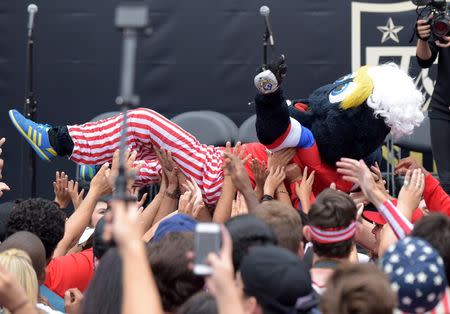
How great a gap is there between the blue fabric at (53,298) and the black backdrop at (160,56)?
12.0 feet

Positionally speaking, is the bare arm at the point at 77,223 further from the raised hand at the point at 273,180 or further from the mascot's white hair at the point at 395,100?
the mascot's white hair at the point at 395,100

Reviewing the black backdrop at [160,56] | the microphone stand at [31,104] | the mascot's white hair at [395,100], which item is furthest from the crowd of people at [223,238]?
the black backdrop at [160,56]

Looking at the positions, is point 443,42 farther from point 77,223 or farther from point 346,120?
point 77,223

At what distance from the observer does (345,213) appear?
3344 millimetres

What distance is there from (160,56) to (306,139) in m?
2.74

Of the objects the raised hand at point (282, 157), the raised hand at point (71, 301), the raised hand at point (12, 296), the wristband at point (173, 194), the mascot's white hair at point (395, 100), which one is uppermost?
the mascot's white hair at point (395, 100)

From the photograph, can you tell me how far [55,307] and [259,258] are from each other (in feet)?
4.77

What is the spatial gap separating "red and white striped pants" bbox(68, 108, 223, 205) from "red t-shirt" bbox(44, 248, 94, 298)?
0.88 metres

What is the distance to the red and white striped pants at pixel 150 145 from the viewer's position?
16.1ft

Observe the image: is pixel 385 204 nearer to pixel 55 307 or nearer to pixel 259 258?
pixel 259 258

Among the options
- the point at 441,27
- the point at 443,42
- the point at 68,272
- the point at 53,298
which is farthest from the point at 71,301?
the point at 443,42

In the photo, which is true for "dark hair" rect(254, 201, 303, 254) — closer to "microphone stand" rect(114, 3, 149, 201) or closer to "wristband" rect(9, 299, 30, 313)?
"wristband" rect(9, 299, 30, 313)

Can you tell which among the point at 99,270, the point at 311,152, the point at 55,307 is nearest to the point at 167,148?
the point at 311,152

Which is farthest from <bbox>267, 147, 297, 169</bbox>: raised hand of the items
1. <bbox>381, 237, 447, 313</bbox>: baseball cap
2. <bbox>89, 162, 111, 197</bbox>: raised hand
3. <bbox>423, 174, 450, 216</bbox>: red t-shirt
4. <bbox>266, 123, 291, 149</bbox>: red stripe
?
<bbox>381, 237, 447, 313</bbox>: baseball cap
